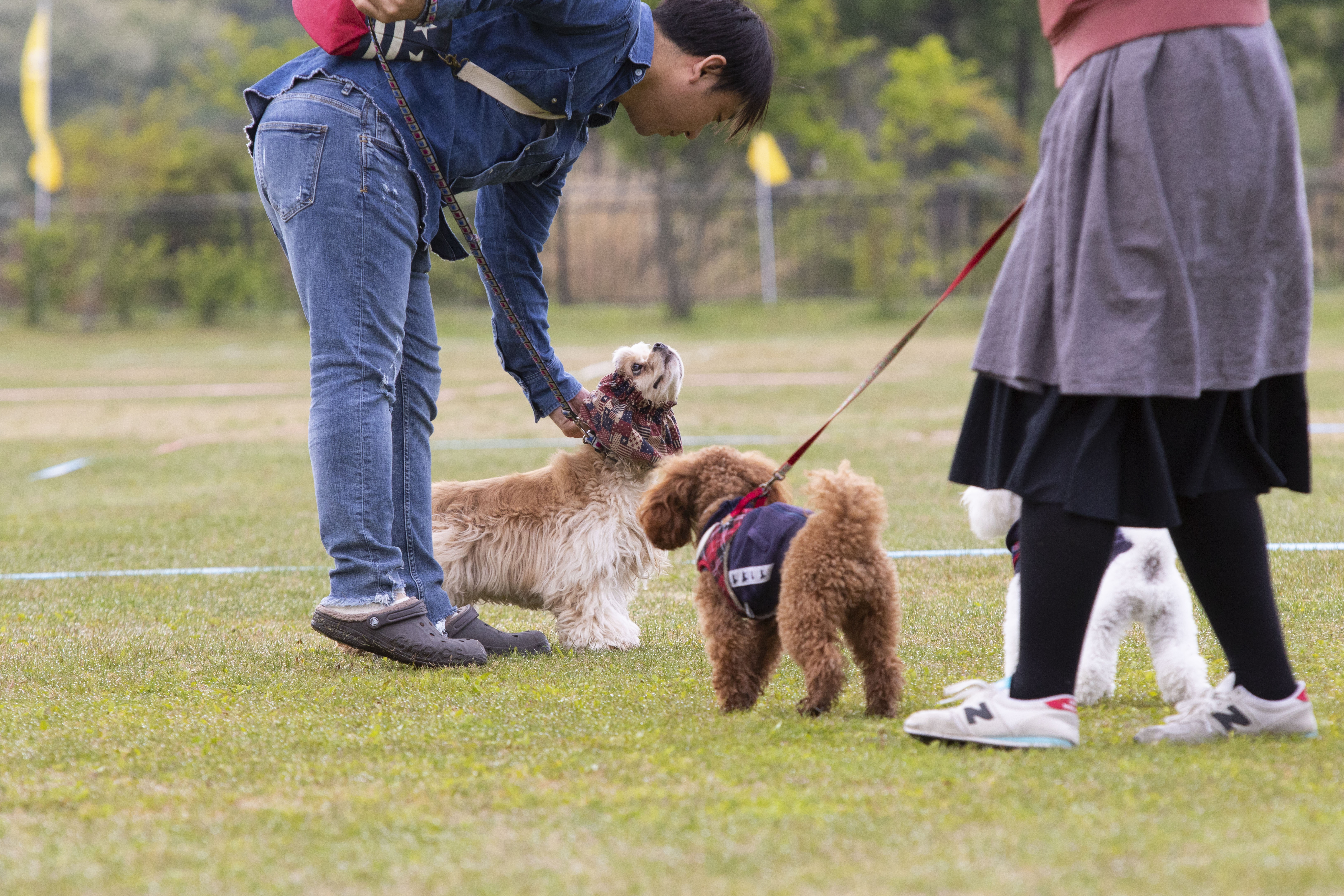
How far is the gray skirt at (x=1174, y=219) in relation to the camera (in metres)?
2.27

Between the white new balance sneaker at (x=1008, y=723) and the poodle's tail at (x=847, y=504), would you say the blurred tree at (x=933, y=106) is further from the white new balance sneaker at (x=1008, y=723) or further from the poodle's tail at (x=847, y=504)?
the white new balance sneaker at (x=1008, y=723)

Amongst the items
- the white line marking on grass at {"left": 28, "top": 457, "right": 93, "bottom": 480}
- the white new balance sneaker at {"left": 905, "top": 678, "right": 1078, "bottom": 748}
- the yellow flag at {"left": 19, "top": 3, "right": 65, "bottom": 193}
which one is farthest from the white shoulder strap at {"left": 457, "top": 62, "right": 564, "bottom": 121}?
the yellow flag at {"left": 19, "top": 3, "right": 65, "bottom": 193}

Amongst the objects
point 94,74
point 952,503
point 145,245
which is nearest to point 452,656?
point 952,503

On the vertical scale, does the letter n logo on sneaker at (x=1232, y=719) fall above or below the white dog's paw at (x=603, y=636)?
above

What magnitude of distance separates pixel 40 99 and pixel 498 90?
2253 centimetres

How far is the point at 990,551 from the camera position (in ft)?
16.0

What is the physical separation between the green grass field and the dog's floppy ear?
1.22ft

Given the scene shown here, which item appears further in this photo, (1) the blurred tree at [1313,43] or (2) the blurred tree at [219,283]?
(1) the blurred tree at [1313,43]

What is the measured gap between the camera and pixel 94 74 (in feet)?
128

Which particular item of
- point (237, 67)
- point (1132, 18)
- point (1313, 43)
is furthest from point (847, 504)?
point (237, 67)

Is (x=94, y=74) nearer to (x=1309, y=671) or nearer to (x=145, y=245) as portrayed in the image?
(x=145, y=245)

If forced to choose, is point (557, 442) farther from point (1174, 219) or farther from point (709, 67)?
point (1174, 219)

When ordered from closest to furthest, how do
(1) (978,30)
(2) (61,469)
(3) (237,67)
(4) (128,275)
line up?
(2) (61,469) → (4) (128,275) → (1) (978,30) → (3) (237,67)

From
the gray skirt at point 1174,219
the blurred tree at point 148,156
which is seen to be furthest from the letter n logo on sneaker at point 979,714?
the blurred tree at point 148,156
